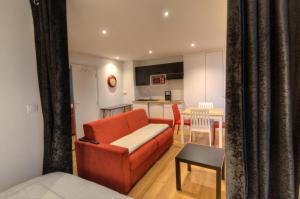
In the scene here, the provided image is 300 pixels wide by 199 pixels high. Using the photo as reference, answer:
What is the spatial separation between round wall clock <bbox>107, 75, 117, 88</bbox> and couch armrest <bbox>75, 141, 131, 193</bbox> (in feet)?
10.5

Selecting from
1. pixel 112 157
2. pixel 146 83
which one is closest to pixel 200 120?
pixel 112 157

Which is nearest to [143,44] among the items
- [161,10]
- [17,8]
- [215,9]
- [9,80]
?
[161,10]

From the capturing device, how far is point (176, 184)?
2.04 metres

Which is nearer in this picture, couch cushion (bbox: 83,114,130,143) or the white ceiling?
the white ceiling

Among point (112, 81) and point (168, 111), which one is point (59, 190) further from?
point (112, 81)

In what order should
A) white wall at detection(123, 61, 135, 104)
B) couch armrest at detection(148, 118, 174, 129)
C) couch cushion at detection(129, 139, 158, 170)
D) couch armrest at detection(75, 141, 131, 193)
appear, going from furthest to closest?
white wall at detection(123, 61, 135, 104), couch armrest at detection(148, 118, 174, 129), couch cushion at detection(129, 139, 158, 170), couch armrest at detection(75, 141, 131, 193)

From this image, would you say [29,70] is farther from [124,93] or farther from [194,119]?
[124,93]

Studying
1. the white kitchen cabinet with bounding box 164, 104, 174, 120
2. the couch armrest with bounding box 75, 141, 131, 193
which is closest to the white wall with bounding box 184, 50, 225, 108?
the white kitchen cabinet with bounding box 164, 104, 174, 120

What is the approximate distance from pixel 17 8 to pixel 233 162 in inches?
101

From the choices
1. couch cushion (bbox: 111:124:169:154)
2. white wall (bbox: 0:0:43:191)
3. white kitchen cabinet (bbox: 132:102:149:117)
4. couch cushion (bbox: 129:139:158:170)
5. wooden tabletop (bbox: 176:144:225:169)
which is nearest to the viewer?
white wall (bbox: 0:0:43:191)

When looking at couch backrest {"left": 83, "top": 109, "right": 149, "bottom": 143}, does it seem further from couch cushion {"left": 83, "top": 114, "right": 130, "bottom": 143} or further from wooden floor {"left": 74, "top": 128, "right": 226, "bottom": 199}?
wooden floor {"left": 74, "top": 128, "right": 226, "bottom": 199}

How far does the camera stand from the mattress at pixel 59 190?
4.18 feet

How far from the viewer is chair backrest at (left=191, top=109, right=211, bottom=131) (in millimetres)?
3195

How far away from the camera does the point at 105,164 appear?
204cm
